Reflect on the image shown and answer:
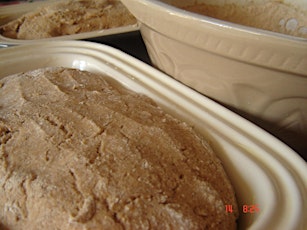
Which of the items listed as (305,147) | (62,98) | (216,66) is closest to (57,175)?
(62,98)

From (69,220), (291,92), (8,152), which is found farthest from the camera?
(291,92)

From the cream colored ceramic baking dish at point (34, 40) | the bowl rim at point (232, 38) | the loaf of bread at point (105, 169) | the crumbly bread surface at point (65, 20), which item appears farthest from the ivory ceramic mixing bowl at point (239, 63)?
the crumbly bread surface at point (65, 20)

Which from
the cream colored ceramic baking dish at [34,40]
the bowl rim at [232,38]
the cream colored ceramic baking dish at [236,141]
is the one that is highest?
the bowl rim at [232,38]

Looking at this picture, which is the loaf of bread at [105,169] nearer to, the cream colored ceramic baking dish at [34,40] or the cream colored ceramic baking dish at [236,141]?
the cream colored ceramic baking dish at [236,141]

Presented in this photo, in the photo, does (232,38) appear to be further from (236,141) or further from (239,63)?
A: (236,141)

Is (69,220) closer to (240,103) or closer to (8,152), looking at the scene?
(8,152)

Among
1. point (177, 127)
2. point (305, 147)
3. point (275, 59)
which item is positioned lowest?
point (305, 147)
